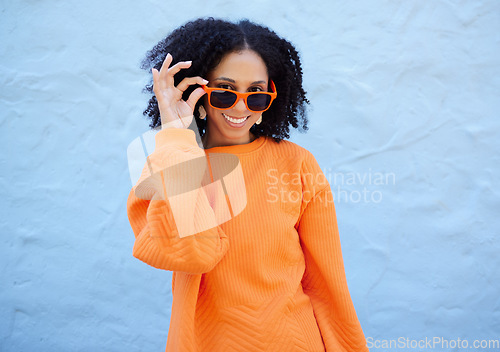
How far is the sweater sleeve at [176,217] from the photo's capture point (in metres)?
0.95

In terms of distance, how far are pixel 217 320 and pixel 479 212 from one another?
1.87 meters

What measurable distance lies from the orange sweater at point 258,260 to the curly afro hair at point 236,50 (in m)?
0.16

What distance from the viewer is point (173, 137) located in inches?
42.2

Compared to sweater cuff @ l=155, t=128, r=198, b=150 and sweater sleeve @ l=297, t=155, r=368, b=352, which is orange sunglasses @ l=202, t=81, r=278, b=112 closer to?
sweater cuff @ l=155, t=128, r=198, b=150

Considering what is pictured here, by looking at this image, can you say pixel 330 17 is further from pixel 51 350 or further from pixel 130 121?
pixel 51 350

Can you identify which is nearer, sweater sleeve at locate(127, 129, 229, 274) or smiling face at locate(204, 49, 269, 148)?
sweater sleeve at locate(127, 129, 229, 274)

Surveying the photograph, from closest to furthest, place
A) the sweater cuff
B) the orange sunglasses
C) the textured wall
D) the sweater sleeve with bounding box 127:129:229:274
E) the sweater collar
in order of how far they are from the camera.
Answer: the sweater sleeve with bounding box 127:129:229:274 < the sweater cuff < the orange sunglasses < the sweater collar < the textured wall

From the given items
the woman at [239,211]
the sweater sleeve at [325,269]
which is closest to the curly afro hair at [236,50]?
the woman at [239,211]

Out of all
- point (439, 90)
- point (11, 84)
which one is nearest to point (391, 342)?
point (439, 90)

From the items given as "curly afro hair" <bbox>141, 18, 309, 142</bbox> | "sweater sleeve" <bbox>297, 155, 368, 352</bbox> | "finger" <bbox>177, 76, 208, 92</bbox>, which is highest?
"curly afro hair" <bbox>141, 18, 309, 142</bbox>

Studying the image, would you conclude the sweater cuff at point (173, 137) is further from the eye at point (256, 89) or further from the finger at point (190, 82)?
the eye at point (256, 89)

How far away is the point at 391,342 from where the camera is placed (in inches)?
94.7

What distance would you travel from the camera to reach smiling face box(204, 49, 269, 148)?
1.21 m

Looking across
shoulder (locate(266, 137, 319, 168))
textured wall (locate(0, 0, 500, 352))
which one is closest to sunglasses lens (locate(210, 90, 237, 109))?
shoulder (locate(266, 137, 319, 168))
